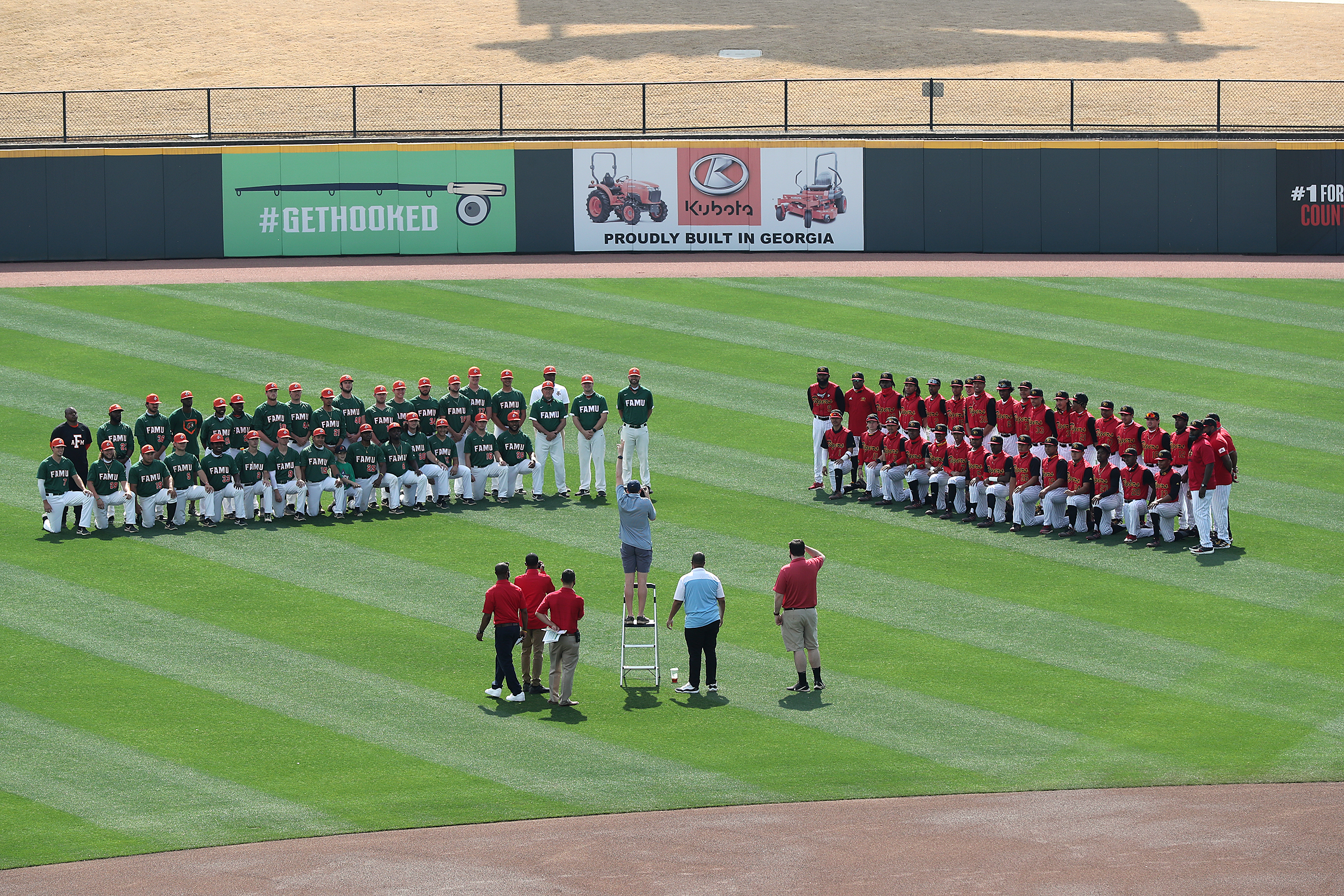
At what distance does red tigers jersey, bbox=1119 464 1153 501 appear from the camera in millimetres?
19031

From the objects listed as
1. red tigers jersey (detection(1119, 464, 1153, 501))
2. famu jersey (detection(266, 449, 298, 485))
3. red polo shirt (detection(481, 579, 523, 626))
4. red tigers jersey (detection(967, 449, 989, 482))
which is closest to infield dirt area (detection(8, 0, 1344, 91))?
red tigers jersey (detection(967, 449, 989, 482))

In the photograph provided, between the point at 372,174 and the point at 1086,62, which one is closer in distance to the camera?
the point at 372,174

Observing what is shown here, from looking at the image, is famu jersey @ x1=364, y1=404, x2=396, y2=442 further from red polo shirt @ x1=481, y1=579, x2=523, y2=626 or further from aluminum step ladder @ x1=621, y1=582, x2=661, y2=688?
→ red polo shirt @ x1=481, y1=579, x2=523, y2=626

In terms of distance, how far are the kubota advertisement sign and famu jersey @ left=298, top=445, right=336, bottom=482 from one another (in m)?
14.0

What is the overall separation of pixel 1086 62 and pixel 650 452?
2843 centimetres

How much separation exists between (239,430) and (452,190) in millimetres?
13504

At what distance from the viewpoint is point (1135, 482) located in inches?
751

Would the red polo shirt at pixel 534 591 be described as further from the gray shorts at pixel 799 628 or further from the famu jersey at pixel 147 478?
the famu jersey at pixel 147 478

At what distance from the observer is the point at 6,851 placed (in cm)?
1193

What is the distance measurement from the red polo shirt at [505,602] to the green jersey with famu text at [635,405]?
241 inches

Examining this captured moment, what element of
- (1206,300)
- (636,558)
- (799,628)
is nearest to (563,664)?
(636,558)

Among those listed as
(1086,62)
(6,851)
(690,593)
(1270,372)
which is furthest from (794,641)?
(1086,62)

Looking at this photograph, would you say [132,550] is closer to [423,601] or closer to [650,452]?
[423,601]

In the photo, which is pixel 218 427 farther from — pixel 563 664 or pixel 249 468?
pixel 563 664
